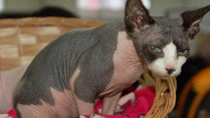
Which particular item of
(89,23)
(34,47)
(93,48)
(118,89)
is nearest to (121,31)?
(93,48)

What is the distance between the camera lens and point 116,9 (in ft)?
5.36

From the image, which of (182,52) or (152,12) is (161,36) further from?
(152,12)

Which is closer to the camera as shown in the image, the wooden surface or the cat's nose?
the cat's nose

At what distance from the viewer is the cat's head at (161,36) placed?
31.3 inches

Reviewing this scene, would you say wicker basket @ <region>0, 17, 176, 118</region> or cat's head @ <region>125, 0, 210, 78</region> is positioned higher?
cat's head @ <region>125, 0, 210, 78</region>

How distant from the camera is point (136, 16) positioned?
83 centimetres

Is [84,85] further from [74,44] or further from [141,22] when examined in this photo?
[141,22]

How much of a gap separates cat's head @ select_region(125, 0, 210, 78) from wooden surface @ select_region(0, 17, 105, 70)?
0.55 metres

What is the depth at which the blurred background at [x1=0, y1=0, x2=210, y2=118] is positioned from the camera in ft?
5.24

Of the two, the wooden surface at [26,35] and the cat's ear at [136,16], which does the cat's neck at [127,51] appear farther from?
the wooden surface at [26,35]

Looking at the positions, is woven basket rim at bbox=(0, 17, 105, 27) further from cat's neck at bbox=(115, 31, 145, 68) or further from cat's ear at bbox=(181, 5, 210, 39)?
cat's ear at bbox=(181, 5, 210, 39)

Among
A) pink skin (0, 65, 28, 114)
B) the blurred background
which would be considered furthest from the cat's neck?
the blurred background

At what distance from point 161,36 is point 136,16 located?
83mm

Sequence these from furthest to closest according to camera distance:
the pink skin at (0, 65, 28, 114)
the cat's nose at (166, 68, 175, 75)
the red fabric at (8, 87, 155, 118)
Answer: the pink skin at (0, 65, 28, 114)
the red fabric at (8, 87, 155, 118)
the cat's nose at (166, 68, 175, 75)
